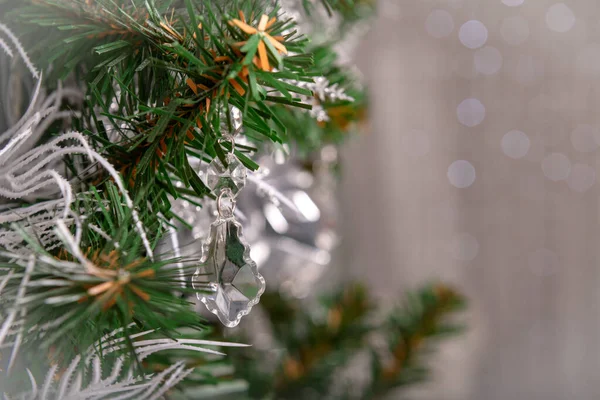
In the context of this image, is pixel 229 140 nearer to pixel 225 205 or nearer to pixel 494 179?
pixel 225 205

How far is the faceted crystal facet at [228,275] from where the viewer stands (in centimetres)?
22

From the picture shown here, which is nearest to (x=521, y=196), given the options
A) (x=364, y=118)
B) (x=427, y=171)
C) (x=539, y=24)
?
(x=427, y=171)

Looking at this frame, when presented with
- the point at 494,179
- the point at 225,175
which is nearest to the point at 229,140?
the point at 225,175

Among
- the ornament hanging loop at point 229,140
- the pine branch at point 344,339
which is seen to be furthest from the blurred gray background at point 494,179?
the ornament hanging loop at point 229,140

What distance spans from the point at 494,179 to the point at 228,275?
3.17 ft

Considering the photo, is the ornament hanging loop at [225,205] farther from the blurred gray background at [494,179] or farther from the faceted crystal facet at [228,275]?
the blurred gray background at [494,179]

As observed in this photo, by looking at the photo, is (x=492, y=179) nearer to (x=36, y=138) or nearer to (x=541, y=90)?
(x=541, y=90)

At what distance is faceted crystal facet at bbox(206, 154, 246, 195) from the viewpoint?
23cm

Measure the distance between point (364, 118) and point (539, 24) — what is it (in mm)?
654

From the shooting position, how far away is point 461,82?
43.1 inches

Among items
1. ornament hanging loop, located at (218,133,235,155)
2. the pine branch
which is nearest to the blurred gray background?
the pine branch

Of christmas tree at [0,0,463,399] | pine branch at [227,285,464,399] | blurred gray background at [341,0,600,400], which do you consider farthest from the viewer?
blurred gray background at [341,0,600,400]

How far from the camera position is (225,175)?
9.0 inches

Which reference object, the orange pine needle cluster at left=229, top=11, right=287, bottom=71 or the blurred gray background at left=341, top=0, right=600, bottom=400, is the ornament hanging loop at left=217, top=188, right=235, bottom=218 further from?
the blurred gray background at left=341, top=0, right=600, bottom=400
